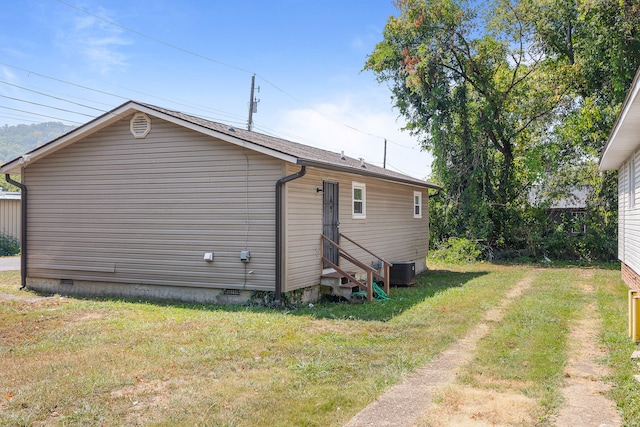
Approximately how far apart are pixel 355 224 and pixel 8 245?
1757 centimetres

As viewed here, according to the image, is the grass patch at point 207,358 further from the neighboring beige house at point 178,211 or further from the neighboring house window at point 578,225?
the neighboring house window at point 578,225

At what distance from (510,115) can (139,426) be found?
21293mm

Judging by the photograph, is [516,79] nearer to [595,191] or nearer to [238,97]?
A: [595,191]

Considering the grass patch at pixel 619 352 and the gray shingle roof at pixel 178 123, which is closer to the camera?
the grass patch at pixel 619 352

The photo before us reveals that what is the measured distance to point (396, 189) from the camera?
15.4 meters

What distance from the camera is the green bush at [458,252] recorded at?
65.2ft

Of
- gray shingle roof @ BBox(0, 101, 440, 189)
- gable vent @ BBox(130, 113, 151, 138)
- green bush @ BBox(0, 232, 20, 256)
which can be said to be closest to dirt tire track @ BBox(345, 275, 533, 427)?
gray shingle roof @ BBox(0, 101, 440, 189)

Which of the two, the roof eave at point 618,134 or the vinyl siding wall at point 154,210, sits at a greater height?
the roof eave at point 618,134

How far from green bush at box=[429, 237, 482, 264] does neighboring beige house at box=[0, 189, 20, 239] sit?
1832 cm

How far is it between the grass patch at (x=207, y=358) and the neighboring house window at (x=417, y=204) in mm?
7259

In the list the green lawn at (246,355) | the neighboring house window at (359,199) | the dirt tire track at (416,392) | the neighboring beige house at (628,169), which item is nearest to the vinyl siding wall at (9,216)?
the green lawn at (246,355)

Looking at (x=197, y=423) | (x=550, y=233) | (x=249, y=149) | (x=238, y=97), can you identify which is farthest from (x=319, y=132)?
(x=197, y=423)

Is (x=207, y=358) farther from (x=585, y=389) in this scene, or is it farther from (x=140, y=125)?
(x=140, y=125)

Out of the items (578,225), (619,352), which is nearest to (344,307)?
(619,352)
